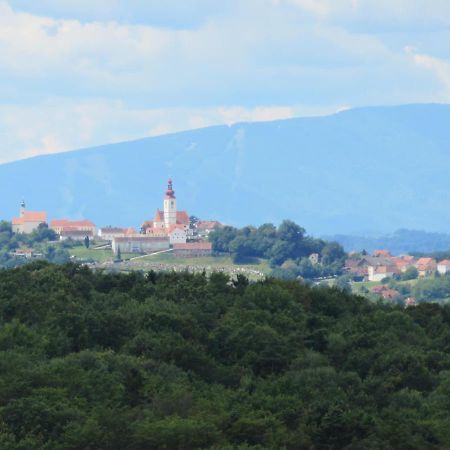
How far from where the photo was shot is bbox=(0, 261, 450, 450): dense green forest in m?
43.8

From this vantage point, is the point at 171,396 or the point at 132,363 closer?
the point at 171,396

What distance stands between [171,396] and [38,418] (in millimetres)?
5042

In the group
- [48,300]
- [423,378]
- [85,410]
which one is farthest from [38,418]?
[48,300]

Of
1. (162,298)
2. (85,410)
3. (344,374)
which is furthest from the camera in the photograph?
(162,298)

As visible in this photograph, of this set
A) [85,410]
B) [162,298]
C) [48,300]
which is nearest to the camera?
[85,410]

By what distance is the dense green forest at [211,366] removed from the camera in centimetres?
4381

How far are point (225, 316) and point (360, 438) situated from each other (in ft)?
73.5

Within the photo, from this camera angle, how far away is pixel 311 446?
44844 mm

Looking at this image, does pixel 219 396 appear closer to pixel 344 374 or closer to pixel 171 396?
pixel 171 396

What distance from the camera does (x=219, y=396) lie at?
49.5 meters

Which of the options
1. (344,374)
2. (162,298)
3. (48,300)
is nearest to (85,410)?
(344,374)

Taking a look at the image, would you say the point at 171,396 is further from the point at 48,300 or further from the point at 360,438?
the point at 48,300

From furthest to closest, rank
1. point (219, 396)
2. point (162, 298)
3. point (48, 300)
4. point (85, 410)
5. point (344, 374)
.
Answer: point (162, 298) → point (48, 300) → point (344, 374) → point (219, 396) → point (85, 410)

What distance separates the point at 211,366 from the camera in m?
56.8
